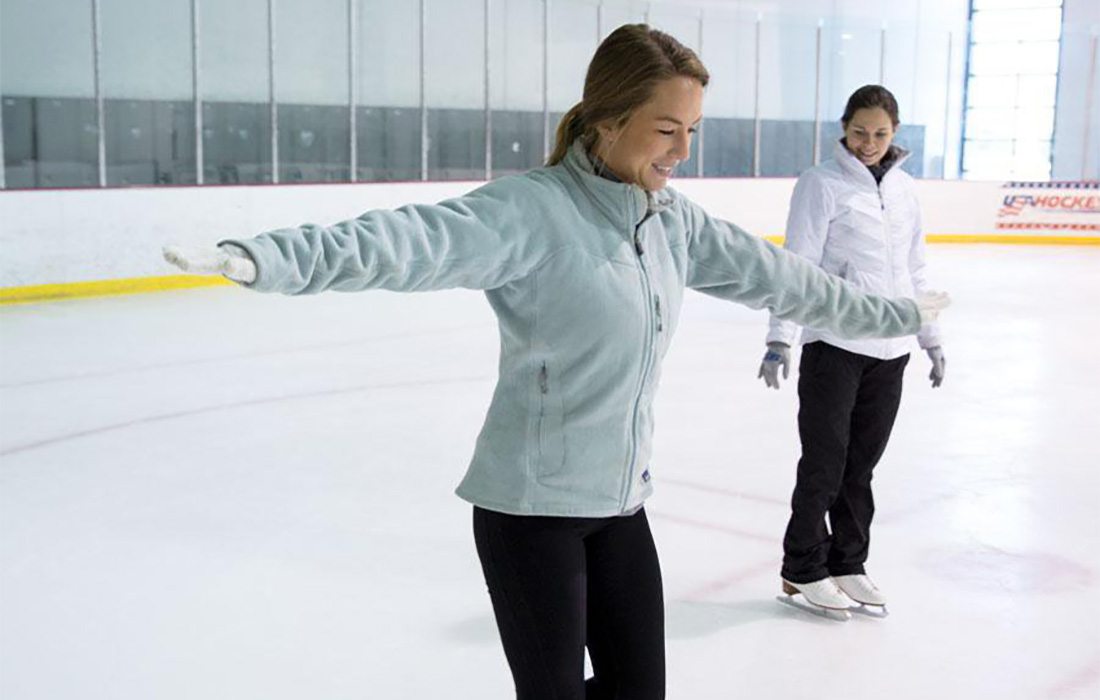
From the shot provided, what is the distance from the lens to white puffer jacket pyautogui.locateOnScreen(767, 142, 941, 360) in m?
2.98

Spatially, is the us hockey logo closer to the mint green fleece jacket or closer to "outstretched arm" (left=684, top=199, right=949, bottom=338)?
"outstretched arm" (left=684, top=199, right=949, bottom=338)

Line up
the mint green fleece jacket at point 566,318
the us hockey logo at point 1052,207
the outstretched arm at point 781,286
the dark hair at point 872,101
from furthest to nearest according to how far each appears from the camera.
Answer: the us hockey logo at point 1052,207
the dark hair at point 872,101
the outstretched arm at point 781,286
the mint green fleece jacket at point 566,318

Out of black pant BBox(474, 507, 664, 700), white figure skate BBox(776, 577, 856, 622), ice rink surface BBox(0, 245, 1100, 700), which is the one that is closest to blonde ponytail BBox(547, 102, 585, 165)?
black pant BBox(474, 507, 664, 700)

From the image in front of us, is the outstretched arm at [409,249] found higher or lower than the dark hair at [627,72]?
lower

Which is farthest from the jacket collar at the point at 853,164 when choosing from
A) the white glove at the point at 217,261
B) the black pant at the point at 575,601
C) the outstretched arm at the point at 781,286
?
the white glove at the point at 217,261

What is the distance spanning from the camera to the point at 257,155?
39.1 feet

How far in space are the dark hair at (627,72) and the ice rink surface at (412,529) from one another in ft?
4.46

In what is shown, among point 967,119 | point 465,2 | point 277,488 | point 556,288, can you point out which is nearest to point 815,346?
point 556,288

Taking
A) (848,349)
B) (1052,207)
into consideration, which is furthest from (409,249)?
(1052,207)

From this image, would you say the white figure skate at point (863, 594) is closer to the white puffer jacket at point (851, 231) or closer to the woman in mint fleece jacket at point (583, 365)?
the white puffer jacket at point (851, 231)

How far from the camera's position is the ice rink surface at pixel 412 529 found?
2725mm

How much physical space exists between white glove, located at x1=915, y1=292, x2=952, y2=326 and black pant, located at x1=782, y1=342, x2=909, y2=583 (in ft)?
2.77

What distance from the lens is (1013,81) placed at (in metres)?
18.7

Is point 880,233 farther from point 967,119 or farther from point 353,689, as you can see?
point 967,119
